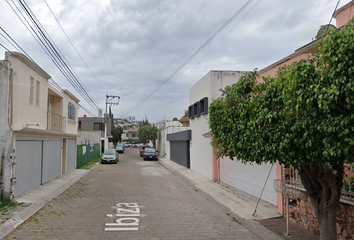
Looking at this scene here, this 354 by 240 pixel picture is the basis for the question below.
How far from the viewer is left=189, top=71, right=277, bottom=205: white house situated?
9486 millimetres

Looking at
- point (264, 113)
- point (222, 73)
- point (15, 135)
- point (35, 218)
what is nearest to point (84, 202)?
point (35, 218)

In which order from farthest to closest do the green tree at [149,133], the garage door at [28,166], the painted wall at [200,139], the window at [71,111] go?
the green tree at [149,133] → the window at [71,111] → the painted wall at [200,139] → the garage door at [28,166]

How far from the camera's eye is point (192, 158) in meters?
19.0

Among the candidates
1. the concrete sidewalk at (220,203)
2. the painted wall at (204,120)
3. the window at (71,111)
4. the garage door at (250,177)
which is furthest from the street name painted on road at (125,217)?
the window at (71,111)

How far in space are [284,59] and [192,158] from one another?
40.4ft

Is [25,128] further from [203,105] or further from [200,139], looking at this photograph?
[200,139]

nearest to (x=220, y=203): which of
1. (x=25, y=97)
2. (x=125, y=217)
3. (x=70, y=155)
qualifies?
(x=125, y=217)

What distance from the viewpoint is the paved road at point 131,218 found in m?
6.14

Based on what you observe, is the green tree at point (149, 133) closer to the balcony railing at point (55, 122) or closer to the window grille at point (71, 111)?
the window grille at point (71, 111)

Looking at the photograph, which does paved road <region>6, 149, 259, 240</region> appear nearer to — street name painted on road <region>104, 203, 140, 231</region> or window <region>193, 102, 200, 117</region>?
street name painted on road <region>104, 203, 140, 231</region>

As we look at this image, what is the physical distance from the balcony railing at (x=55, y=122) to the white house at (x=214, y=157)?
8.13 meters

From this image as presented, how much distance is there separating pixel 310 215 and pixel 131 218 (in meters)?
4.60

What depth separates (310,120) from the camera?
3586 millimetres

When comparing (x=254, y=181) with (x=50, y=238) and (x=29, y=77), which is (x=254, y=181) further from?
(x=29, y=77)
